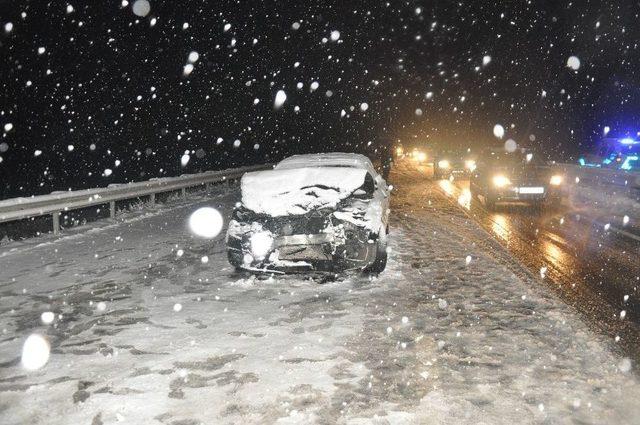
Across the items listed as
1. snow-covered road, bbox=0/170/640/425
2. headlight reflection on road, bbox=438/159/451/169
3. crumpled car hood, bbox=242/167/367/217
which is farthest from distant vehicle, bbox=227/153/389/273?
headlight reflection on road, bbox=438/159/451/169

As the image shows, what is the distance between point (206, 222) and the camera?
1246 centimetres

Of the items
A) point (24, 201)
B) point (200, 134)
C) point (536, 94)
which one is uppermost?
point (536, 94)

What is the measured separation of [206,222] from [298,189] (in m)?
6.33

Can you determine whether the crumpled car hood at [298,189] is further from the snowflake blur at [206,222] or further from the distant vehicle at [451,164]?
the distant vehicle at [451,164]

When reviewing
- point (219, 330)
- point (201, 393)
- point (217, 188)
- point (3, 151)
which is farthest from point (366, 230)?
point (3, 151)

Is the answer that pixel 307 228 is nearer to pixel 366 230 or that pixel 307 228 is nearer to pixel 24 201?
pixel 366 230

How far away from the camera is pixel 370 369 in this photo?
4051 millimetres

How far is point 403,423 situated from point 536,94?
77.5 meters

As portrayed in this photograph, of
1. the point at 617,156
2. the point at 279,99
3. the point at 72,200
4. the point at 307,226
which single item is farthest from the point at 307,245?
the point at 279,99

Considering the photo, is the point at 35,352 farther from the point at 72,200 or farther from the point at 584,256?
the point at 584,256

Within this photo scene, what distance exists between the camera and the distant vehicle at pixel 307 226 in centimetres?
638

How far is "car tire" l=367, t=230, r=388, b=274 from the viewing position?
6.77 metres

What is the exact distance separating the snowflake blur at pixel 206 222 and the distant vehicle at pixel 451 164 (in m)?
16.4

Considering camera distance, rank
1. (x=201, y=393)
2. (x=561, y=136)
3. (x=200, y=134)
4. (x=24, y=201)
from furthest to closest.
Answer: (x=561, y=136)
(x=200, y=134)
(x=24, y=201)
(x=201, y=393)
